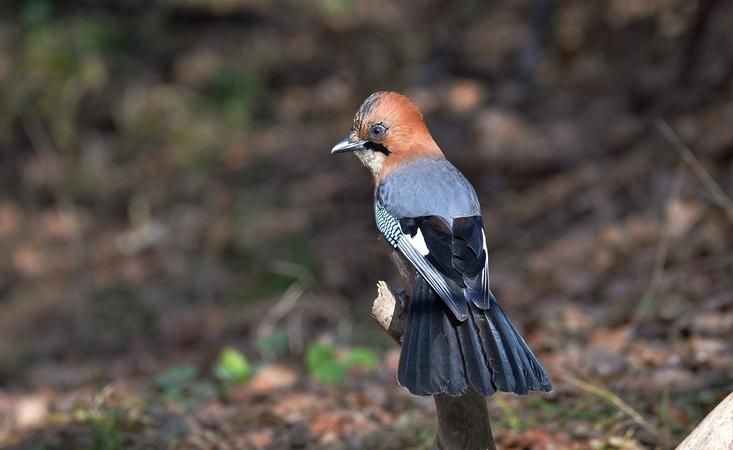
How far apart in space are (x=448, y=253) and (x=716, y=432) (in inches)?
39.2

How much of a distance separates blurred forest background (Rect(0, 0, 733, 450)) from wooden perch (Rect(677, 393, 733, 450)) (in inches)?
31.7

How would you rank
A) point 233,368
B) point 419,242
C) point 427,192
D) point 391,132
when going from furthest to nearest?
point 233,368 < point 391,132 < point 427,192 < point 419,242

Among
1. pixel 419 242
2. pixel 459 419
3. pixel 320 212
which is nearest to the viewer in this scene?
pixel 459 419

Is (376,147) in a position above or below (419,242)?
above

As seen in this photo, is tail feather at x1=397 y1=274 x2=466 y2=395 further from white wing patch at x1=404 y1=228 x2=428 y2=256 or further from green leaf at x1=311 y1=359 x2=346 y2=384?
green leaf at x1=311 y1=359 x2=346 y2=384

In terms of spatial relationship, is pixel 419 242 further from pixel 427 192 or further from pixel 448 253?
pixel 427 192

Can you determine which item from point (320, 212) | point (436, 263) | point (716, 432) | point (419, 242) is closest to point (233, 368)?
point (419, 242)

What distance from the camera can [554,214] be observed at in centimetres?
769

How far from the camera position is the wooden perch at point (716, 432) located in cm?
279

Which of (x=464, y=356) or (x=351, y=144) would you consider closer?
(x=464, y=356)

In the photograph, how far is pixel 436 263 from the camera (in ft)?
10.7

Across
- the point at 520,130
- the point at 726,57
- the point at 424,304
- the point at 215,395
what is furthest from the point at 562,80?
the point at 424,304

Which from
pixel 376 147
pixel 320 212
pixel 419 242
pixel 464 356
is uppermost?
pixel 320 212

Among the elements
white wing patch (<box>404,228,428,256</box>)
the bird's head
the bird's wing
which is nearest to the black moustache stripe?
the bird's head
